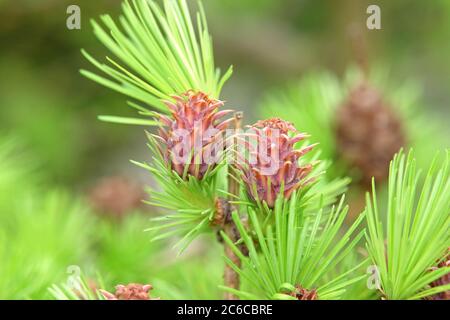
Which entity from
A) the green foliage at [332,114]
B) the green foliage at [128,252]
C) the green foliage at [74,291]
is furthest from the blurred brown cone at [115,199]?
the green foliage at [74,291]

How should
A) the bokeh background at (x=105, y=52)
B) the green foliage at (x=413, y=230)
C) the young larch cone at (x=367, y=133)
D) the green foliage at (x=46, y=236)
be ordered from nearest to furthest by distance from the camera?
the green foliage at (x=413, y=230) → the green foliage at (x=46, y=236) → the young larch cone at (x=367, y=133) → the bokeh background at (x=105, y=52)

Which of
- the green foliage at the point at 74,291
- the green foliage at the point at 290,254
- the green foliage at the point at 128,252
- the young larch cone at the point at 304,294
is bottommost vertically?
the young larch cone at the point at 304,294

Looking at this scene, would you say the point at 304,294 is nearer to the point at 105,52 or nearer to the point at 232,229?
the point at 232,229

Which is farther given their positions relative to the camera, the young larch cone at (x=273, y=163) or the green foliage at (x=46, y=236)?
the green foliage at (x=46, y=236)

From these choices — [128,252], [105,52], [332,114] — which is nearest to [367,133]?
[332,114]

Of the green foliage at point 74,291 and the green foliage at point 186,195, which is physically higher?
the green foliage at point 186,195

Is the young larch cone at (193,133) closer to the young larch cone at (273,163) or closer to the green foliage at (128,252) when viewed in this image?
the young larch cone at (273,163)

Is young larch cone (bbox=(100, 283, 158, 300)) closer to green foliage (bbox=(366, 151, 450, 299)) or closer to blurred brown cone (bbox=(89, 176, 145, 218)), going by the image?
green foliage (bbox=(366, 151, 450, 299))
